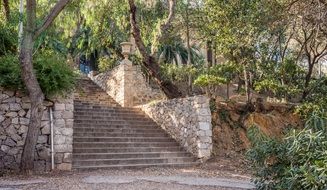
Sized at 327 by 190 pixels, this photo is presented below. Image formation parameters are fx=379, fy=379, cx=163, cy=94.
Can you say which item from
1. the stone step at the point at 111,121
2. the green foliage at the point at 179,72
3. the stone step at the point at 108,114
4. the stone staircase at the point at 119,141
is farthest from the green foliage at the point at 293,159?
the green foliage at the point at 179,72

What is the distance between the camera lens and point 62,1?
803 cm

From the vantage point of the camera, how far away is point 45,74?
8430 millimetres

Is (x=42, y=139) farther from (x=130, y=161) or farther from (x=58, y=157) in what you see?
(x=130, y=161)

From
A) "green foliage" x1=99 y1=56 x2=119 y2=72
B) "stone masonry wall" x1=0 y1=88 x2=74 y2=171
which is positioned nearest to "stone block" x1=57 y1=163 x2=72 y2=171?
"stone masonry wall" x1=0 y1=88 x2=74 y2=171

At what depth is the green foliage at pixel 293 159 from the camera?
4.79 m

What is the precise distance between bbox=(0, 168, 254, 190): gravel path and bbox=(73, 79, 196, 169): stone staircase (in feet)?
2.56

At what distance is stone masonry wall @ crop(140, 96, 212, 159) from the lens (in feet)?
34.4

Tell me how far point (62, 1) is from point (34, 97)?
6.92ft

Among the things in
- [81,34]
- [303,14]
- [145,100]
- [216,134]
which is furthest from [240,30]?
[81,34]

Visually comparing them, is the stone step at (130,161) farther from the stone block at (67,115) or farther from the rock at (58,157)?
the stone block at (67,115)

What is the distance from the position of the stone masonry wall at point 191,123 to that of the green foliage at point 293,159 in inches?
181

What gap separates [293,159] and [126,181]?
3.32 metres

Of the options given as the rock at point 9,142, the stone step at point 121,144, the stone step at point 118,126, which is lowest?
the stone step at point 121,144

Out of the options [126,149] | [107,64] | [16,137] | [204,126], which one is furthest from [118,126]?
[107,64]
